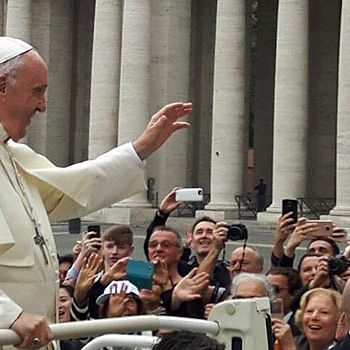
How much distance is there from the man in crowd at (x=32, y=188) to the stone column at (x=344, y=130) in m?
30.1

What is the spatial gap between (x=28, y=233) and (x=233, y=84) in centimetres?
3512

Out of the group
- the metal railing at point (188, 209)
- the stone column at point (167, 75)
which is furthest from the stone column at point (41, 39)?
the metal railing at point (188, 209)

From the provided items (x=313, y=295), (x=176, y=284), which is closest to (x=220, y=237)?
(x=176, y=284)

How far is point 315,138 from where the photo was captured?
45.8 m

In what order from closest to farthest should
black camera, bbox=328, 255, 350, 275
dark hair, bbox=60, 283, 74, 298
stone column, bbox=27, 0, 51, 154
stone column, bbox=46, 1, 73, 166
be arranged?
dark hair, bbox=60, 283, 74, 298 → black camera, bbox=328, 255, 350, 275 → stone column, bbox=27, 0, 51, 154 → stone column, bbox=46, 1, 73, 166

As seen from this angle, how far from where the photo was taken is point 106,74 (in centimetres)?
4312

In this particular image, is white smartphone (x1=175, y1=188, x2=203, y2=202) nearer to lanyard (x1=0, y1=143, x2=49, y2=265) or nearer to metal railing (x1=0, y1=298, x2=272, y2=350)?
lanyard (x1=0, y1=143, x2=49, y2=265)

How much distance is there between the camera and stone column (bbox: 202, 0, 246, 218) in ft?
129

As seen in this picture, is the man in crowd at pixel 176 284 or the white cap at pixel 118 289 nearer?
the white cap at pixel 118 289

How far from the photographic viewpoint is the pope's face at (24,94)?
461 cm

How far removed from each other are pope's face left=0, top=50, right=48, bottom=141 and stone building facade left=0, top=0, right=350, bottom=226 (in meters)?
30.6

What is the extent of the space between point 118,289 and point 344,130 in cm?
2877

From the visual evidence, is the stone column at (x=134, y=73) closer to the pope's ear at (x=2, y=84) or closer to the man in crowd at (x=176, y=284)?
the man in crowd at (x=176, y=284)

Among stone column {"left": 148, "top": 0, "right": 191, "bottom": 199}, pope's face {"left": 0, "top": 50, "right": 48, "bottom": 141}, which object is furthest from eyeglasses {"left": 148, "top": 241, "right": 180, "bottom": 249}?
stone column {"left": 148, "top": 0, "right": 191, "bottom": 199}
